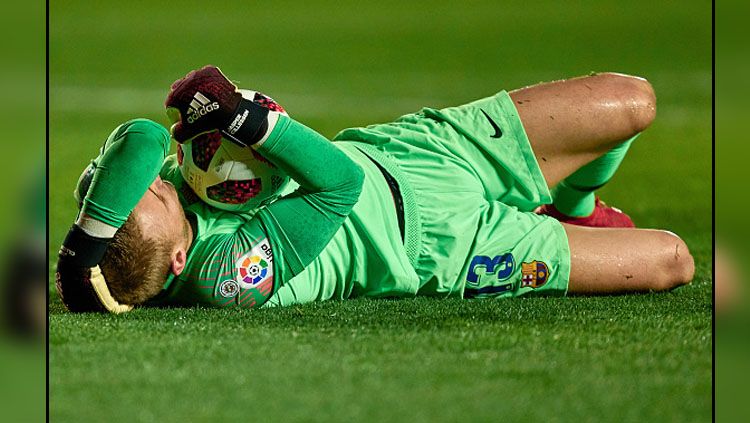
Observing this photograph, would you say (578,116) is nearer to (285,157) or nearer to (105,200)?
→ (285,157)

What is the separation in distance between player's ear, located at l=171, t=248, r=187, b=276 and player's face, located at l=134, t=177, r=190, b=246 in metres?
0.02

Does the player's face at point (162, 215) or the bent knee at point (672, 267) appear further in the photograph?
the bent knee at point (672, 267)

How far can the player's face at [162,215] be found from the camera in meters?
2.82

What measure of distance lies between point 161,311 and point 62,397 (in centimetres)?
75

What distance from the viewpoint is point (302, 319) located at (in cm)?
282

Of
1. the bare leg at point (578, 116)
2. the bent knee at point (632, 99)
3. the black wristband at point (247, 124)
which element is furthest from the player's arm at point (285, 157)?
the bent knee at point (632, 99)

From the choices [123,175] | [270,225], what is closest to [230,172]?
[270,225]

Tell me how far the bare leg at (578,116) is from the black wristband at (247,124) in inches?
37.2

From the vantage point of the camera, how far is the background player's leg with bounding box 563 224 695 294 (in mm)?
3299

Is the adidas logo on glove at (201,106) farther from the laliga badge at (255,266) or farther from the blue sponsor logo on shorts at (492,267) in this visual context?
the blue sponsor logo on shorts at (492,267)

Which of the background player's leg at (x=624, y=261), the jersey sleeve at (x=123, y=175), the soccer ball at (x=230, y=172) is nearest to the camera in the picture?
the jersey sleeve at (x=123, y=175)

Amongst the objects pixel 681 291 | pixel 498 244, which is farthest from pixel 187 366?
pixel 681 291

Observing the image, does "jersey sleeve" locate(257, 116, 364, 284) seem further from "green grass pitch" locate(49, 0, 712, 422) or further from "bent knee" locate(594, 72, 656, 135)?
"bent knee" locate(594, 72, 656, 135)
